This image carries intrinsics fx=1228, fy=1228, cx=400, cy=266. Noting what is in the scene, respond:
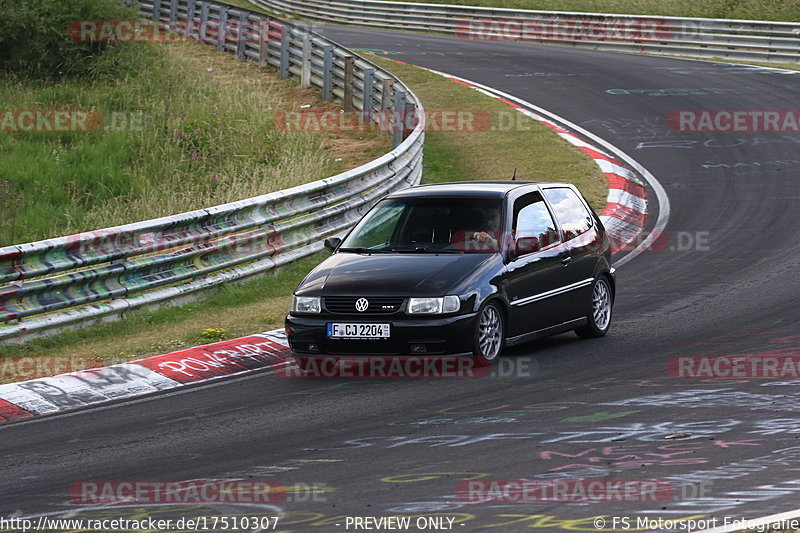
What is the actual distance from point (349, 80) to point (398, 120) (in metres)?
3.88

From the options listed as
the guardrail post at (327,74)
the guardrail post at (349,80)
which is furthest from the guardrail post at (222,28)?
the guardrail post at (349,80)

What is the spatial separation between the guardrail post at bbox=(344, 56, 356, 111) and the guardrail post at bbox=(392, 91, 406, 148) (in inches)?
135

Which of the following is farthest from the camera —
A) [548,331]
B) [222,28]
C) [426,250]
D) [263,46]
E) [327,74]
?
[222,28]

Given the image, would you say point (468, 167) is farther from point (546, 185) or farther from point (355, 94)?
point (546, 185)

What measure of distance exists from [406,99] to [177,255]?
9.42m

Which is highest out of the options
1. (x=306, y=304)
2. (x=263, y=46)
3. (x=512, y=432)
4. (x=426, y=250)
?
(x=263, y=46)

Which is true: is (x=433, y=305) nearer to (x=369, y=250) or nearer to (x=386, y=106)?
(x=369, y=250)

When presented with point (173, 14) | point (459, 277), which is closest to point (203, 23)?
point (173, 14)

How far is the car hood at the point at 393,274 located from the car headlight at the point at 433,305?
5 cm

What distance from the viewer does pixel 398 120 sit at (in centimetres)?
2019
